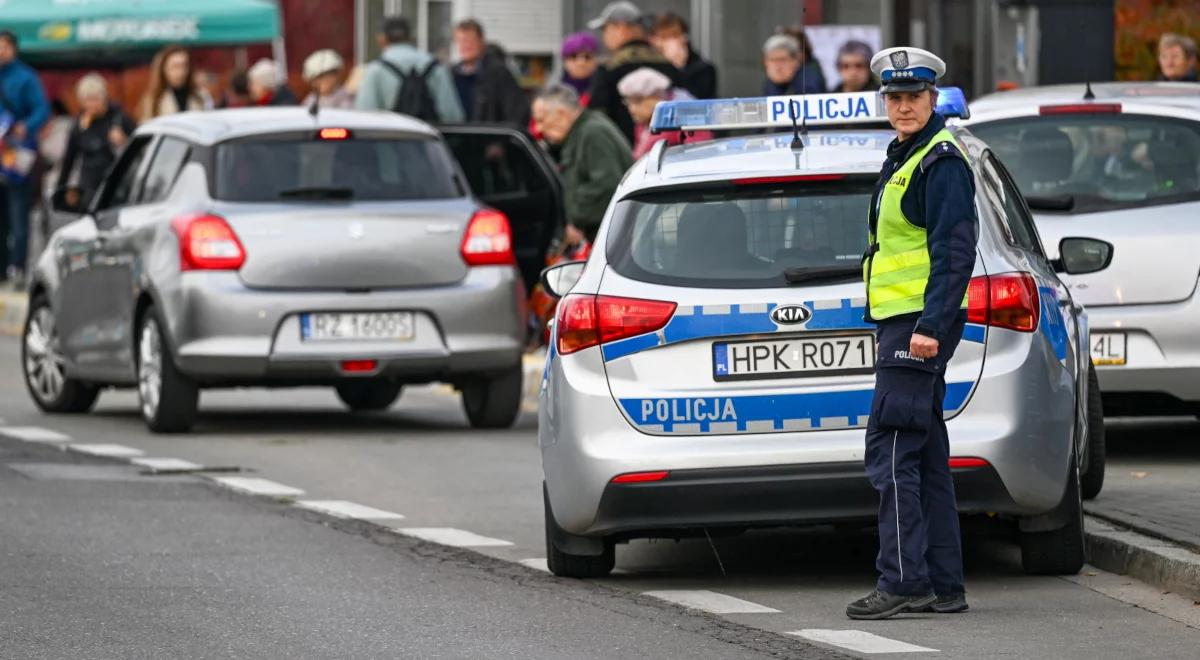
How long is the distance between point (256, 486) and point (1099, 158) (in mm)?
3944

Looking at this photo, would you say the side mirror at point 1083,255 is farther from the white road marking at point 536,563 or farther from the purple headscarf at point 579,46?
the purple headscarf at point 579,46

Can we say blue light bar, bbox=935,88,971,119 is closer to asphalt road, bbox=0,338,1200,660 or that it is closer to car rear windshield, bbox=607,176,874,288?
car rear windshield, bbox=607,176,874,288

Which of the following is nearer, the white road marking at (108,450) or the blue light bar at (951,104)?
the blue light bar at (951,104)

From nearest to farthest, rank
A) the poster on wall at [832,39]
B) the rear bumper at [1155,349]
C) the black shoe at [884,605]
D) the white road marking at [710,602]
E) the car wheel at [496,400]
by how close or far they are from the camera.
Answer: the black shoe at [884,605]
the white road marking at [710,602]
the rear bumper at [1155,349]
the car wheel at [496,400]
the poster on wall at [832,39]

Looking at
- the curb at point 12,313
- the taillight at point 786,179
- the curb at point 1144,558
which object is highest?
the taillight at point 786,179

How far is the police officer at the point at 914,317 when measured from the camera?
8.01m

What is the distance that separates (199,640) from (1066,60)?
12126 millimetres

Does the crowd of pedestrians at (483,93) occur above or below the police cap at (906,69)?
below

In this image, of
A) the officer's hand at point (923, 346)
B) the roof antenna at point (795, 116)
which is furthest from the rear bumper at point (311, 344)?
the officer's hand at point (923, 346)

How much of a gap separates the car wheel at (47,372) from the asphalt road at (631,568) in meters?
0.73

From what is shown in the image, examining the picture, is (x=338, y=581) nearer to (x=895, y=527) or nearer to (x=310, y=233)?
(x=895, y=527)

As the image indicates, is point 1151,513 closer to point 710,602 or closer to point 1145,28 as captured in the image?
point 710,602

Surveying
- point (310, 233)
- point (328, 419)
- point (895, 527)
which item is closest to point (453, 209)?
point (310, 233)

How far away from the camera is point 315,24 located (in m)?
33.4
